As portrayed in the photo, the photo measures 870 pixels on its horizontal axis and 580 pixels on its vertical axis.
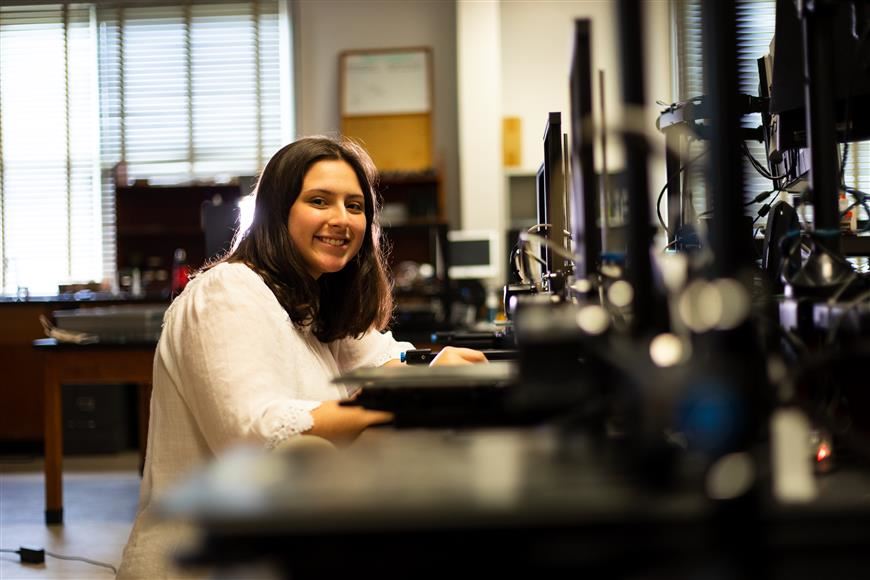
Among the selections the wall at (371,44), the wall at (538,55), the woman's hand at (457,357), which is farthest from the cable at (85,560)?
the wall at (538,55)

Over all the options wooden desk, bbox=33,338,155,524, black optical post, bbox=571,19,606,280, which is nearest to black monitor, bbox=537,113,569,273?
black optical post, bbox=571,19,606,280

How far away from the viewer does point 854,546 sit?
525mm

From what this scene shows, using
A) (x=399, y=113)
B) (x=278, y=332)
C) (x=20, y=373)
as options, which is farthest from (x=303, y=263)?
(x=399, y=113)

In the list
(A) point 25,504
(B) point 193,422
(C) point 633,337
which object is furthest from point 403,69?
(C) point 633,337

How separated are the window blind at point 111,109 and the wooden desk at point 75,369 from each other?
2934mm

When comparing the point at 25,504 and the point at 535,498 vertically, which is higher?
the point at 535,498

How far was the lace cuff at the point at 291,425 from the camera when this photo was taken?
4.12ft

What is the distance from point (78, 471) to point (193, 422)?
3779 millimetres

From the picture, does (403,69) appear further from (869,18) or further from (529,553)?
(529,553)

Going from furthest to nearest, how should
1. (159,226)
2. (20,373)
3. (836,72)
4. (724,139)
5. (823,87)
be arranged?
(159,226) < (20,373) < (836,72) < (823,87) < (724,139)

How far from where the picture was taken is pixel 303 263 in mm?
1802

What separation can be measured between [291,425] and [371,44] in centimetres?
564

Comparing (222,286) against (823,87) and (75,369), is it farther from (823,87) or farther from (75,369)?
(75,369)

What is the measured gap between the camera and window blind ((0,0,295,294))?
6.55m
